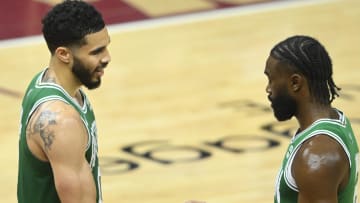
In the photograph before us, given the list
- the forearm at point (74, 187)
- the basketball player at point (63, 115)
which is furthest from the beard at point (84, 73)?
the forearm at point (74, 187)

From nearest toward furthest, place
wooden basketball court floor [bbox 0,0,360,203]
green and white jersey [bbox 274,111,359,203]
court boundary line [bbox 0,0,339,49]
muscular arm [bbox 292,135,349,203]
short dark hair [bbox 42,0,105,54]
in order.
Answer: muscular arm [bbox 292,135,349,203], green and white jersey [bbox 274,111,359,203], short dark hair [bbox 42,0,105,54], wooden basketball court floor [bbox 0,0,360,203], court boundary line [bbox 0,0,339,49]

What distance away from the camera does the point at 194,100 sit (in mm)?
9023

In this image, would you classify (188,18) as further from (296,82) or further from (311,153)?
(311,153)

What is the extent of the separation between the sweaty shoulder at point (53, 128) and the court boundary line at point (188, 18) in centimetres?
657

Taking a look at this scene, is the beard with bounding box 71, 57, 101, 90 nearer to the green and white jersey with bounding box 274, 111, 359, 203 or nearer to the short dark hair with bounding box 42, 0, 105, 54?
the short dark hair with bounding box 42, 0, 105, 54

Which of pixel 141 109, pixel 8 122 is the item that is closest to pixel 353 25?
pixel 141 109

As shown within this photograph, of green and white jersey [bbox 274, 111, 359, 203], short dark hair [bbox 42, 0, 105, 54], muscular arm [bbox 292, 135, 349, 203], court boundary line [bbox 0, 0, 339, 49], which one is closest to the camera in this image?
muscular arm [bbox 292, 135, 349, 203]

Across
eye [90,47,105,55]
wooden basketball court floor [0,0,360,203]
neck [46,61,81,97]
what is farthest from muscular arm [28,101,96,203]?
wooden basketball court floor [0,0,360,203]

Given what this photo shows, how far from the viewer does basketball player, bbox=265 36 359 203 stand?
12.7ft

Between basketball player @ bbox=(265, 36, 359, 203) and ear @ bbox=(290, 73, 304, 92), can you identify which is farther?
ear @ bbox=(290, 73, 304, 92)

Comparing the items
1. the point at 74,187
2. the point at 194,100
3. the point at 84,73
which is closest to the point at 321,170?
the point at 74,187

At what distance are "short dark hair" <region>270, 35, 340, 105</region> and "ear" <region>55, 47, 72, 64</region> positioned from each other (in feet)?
2.77

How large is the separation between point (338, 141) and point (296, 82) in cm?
29

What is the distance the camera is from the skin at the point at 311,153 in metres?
3.83
